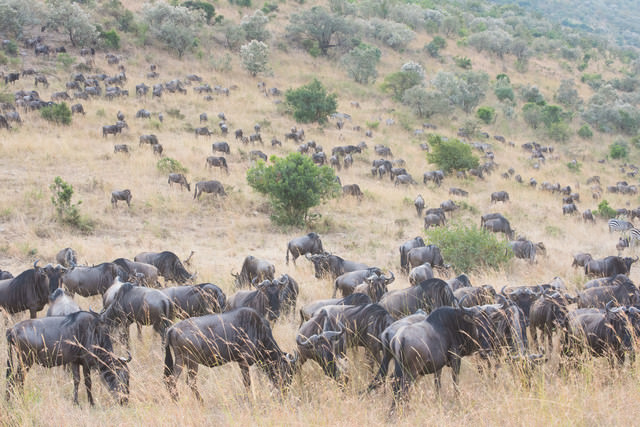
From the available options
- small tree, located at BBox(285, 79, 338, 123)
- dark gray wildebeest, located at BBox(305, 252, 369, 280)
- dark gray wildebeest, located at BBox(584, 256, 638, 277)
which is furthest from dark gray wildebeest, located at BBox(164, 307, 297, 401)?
small tree, located at BBox(285, 79, 338, 123)

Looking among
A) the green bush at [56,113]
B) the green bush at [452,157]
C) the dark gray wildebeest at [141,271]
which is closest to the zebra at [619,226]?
the green bush at [452,157]

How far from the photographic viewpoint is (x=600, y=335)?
6.13 meters

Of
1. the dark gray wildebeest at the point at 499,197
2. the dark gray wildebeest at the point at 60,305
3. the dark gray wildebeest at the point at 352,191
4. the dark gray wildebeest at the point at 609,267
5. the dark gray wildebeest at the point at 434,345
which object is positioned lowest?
the dark gray wildebeest at the point at 499,197

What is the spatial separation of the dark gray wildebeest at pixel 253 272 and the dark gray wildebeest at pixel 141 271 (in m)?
1.49

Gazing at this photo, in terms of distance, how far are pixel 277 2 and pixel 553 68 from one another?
34.6 metres

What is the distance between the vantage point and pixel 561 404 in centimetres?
434

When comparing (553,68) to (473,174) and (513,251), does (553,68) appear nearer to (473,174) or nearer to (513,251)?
(473,174)

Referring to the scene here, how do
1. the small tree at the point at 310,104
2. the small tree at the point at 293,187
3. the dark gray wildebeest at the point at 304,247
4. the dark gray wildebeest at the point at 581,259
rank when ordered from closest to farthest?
the dark gray wildebeest at the point at 304,247 < the dark gray wildebeest at the point at 581,259 < the small tree at the point at 293,187 < the small tree at the point at 310,104

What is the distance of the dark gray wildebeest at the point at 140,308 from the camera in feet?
23.6

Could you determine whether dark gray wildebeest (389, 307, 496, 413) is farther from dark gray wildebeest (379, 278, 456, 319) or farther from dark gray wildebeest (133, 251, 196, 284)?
dark gray wildebeest (133, 251, 196, 284)

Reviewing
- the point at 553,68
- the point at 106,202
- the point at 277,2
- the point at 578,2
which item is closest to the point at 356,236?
the point at 106,202

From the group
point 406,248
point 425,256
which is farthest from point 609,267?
point 406,248

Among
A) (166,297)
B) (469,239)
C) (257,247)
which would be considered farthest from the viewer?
(257,247)

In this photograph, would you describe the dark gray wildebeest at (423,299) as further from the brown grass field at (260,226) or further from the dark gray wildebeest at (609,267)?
the dark gray wildebeest at (609,267)
